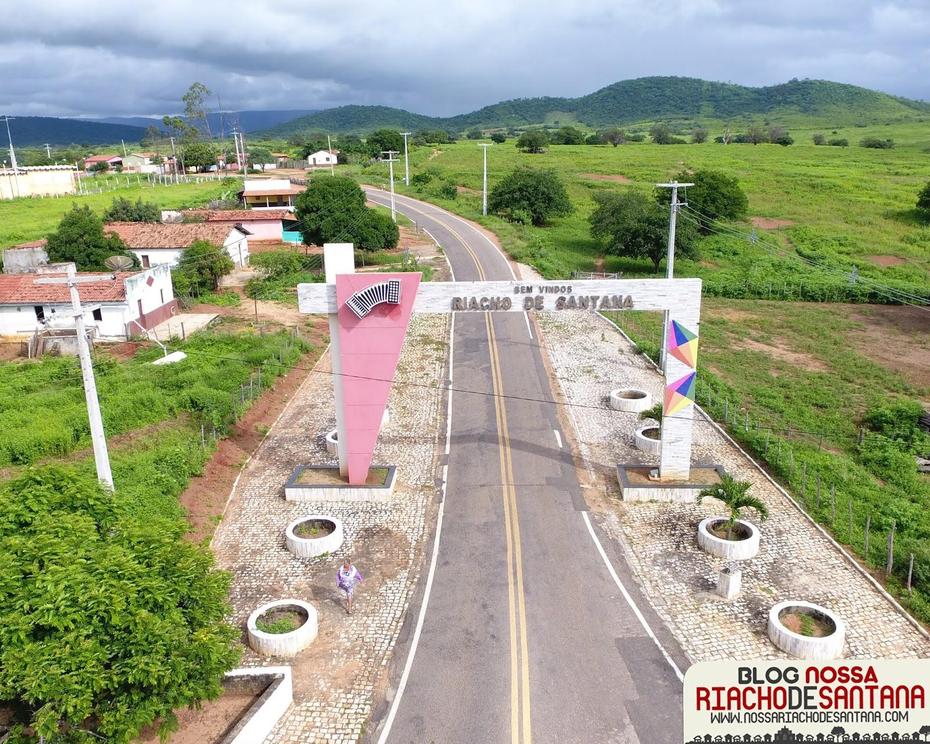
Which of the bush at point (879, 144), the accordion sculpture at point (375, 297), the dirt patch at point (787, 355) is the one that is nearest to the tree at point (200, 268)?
the accordion sculpture at point (375, 297)

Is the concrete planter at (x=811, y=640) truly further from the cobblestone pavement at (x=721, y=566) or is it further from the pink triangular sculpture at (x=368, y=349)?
the pink triangular sculpture at (x=368, y=349)

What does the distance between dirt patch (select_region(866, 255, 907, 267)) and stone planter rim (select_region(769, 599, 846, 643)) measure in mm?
47000

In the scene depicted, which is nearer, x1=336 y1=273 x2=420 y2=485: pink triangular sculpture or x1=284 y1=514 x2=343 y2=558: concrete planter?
x1=284 y1=514 x2=343 y2=558: concrete planter

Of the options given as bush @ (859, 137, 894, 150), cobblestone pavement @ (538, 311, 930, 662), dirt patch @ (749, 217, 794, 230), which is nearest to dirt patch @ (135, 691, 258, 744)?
cobblestone pavement @ (538, 311, 930, 662)

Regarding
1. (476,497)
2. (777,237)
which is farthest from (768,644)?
(777,237)

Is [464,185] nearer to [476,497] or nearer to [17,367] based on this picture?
[17,367]

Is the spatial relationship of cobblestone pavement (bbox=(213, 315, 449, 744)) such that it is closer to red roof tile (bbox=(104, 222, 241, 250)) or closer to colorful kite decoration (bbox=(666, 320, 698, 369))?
colorful kite decoration (bbox=(666, 320, 698, 369))

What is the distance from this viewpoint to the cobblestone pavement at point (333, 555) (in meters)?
14.0

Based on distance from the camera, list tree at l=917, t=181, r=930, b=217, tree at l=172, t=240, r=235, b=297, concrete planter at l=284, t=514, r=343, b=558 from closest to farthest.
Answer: concrete planter at l=284, t=514, r=343, b=558, tree at l=172, t=240, r=235, b=297, tree at l=917, t=181, r=930, b=217

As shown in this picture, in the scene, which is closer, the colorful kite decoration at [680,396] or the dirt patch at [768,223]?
the colorful kite decoration at [680,396]

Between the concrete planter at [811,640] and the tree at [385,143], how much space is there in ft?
355

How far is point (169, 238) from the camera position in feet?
160

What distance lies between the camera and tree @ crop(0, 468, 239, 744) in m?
10.1

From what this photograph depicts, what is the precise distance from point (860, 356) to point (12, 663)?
3671 cm
